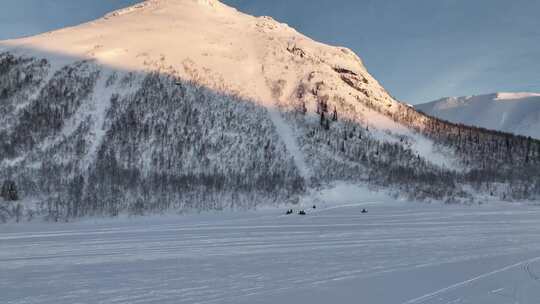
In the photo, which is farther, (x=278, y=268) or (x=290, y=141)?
(x=290, y=141)

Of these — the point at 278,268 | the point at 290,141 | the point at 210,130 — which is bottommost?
the point at 278,268

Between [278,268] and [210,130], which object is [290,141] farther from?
[278,268]

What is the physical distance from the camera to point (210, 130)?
305 ft

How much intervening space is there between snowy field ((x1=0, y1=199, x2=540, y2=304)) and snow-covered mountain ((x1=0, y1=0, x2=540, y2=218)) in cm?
3114

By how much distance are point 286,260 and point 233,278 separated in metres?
4.02

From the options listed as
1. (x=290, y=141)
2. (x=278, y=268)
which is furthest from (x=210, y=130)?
(x=278, y=268)

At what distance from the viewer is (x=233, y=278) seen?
47.5 feet

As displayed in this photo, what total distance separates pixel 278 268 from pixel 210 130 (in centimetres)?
7796

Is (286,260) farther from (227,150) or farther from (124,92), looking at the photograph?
(124,92)

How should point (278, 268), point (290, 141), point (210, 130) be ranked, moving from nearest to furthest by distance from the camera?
point (278, 268) < point (210, 130) < point (290, 141)

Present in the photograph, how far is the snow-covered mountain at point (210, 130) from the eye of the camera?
70.1 meters

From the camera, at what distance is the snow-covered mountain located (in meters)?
70.1

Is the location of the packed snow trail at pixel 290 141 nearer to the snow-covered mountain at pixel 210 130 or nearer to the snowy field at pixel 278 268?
the snow-covered mountain at pixel 210 130

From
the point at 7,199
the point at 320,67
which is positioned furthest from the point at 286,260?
the point at 320,67
